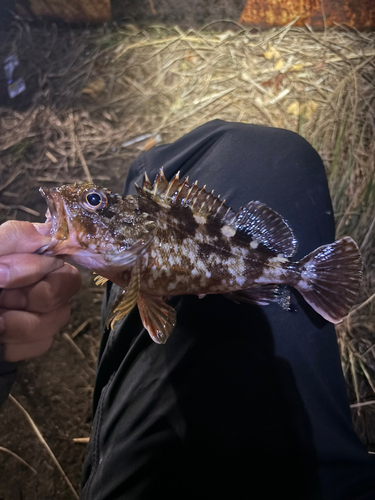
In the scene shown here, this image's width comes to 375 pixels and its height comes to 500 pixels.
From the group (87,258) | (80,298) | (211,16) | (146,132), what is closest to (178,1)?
(211,16)

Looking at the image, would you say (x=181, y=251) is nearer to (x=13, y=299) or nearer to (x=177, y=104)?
(x=13, y=299)

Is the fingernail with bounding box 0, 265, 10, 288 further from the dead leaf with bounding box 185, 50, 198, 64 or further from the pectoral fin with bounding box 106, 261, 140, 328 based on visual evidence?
the dead leaf with bounding box 185, 50, 198, 64

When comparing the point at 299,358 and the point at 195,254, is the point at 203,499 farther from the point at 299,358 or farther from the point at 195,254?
the point at 195,254

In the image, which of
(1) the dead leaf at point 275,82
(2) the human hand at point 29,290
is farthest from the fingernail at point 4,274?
(1) the dead leaf at point 275,82

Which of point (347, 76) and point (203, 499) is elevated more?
point (347, 76)

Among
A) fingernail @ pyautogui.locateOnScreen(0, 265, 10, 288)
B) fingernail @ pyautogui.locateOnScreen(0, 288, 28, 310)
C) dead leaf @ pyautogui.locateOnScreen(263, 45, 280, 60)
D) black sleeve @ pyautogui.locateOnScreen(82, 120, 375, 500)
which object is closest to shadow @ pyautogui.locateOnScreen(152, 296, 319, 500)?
black sleeve @ pyautogui.locateOnScreen(82, 120, 375, 500)

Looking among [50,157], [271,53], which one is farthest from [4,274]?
[271,53]

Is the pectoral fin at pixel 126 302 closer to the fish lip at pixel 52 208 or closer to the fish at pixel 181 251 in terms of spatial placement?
the fish at pixel 181 251
